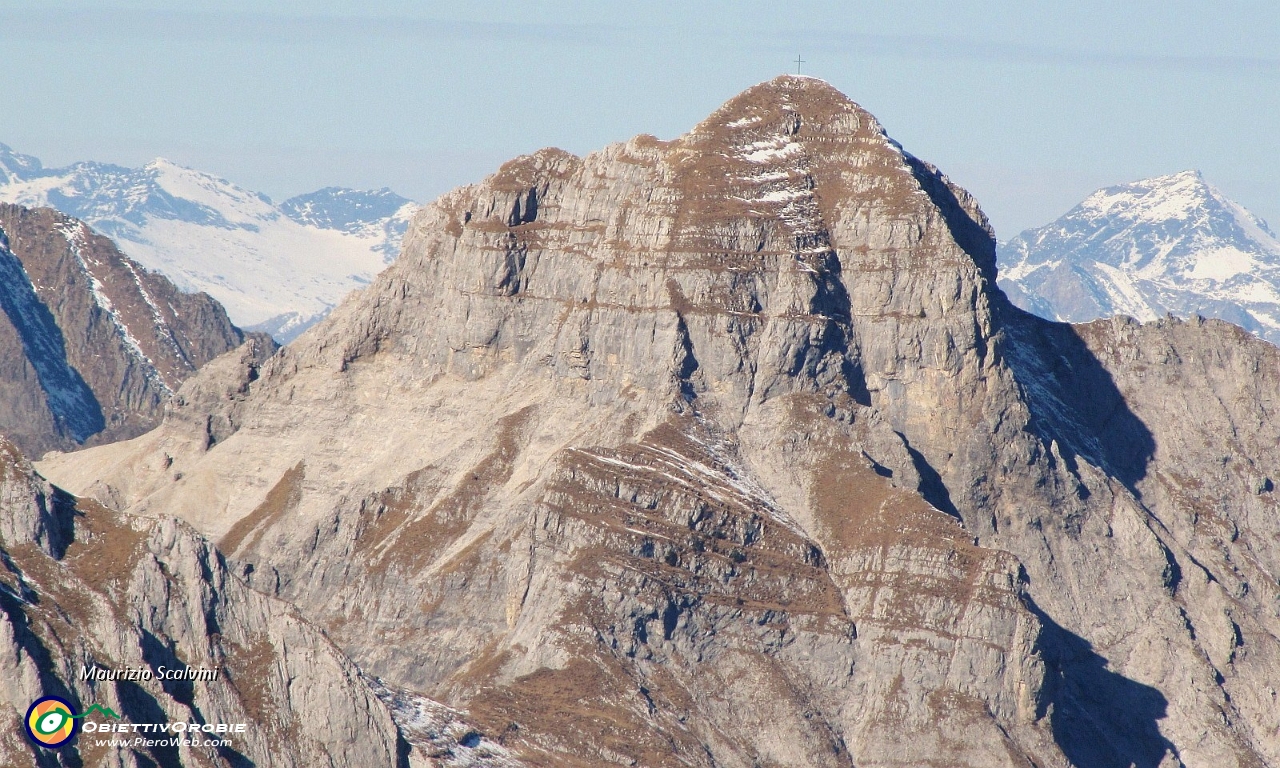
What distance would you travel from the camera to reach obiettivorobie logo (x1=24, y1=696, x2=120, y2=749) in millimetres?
125812

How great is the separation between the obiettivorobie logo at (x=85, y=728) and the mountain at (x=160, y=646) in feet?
0.95

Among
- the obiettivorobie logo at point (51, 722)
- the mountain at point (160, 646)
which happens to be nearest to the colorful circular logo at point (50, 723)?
the obiettivorobie logo at point (51, 722)

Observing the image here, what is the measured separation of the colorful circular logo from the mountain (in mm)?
544

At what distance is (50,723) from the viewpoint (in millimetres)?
126438

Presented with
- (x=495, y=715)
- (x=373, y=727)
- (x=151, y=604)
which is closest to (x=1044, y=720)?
(x=495, y=715)

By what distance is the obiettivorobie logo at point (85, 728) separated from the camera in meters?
126

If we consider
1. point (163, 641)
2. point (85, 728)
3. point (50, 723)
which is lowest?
point (85, 728)

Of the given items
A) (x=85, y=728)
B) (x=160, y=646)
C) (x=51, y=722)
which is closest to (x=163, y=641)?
(x=160, y=646)

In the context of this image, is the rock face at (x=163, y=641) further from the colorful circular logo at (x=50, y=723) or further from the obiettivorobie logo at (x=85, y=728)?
the colorful circular logo at (x=50, y=723)

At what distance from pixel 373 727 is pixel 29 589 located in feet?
68.6

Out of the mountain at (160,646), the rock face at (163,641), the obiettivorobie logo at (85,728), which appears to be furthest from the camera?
the rock face at (163,641)

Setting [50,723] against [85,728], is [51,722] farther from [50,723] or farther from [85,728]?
[85,728]

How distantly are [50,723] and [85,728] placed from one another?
2.08 metres

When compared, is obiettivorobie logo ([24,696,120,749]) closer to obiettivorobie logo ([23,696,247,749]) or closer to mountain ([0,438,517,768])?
obiettivorobie logo ([23,696,247,749])
